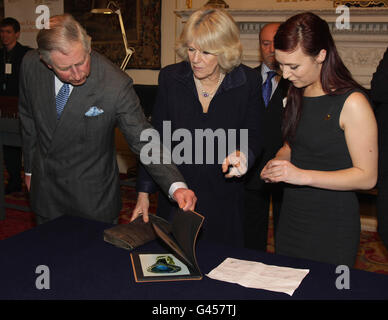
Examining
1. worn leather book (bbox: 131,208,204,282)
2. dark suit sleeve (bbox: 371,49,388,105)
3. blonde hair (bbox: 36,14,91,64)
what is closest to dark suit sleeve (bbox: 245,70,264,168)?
dark suit sleeve (bbox: 371,49,388,105)

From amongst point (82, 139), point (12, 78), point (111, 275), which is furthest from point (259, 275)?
point (12, 78)

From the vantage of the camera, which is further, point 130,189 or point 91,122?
point 130,189

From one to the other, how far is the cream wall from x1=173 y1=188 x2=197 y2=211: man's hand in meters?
4.02

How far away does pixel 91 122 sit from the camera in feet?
7.61

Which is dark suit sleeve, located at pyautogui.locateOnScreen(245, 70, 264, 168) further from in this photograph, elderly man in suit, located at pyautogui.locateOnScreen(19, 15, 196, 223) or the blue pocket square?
the blue pocket square

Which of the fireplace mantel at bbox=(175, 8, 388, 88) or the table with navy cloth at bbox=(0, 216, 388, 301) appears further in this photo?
the fireplace mantel at bbox=(175, 8, 388, 88)

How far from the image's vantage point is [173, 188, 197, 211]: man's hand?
6.98 feet

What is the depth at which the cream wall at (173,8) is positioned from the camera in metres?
5.46

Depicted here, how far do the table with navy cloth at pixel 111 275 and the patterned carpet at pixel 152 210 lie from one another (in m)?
2.41

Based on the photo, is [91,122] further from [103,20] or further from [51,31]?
[103,20]

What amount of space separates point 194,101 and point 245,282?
1070 millimetres
